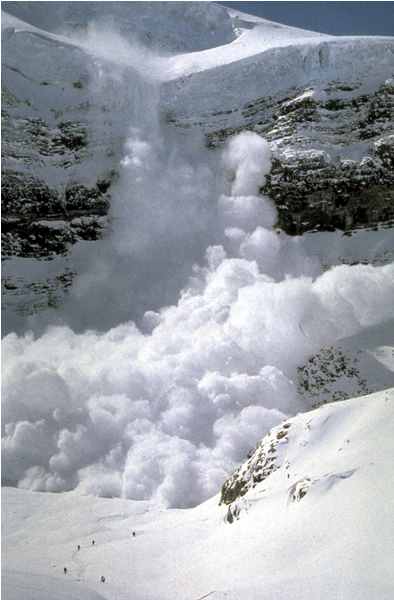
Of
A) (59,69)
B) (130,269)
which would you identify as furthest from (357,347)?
(59,69)

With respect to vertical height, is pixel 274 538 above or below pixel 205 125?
below

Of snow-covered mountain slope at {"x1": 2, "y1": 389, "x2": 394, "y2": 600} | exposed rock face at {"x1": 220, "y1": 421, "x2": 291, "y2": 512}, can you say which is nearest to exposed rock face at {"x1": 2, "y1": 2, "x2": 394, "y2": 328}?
exposed rock face at {"x1": 220, "y1": 421, "x2": 291, "y2": 512}

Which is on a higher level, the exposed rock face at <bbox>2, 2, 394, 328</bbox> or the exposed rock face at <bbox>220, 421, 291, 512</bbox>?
the exposed rock face at <bbox>2, 2, 394, 328</bbox>

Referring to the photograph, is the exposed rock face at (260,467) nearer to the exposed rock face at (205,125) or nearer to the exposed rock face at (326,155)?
the exposed rock face at (205,125)

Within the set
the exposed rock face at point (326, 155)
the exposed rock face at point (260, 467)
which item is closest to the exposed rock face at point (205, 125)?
the exposed rock face at point (326, 155)

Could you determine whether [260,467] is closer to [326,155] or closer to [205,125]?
[205,125]

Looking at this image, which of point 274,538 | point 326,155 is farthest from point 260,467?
point 326,155

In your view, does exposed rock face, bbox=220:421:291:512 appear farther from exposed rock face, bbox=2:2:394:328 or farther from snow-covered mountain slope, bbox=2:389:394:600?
exposed rock face, bbox=2:2:394:328

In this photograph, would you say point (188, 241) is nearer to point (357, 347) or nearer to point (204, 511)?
point (357, 347)
